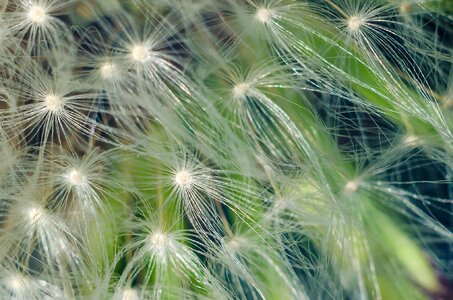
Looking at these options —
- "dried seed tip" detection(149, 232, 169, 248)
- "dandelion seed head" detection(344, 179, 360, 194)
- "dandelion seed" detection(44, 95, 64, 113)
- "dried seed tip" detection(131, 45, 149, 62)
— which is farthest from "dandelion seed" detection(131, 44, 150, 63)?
"dandelion seed head" detection(344, 179, 360, 194)

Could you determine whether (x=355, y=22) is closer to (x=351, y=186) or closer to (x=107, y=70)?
(x=351, y=186)

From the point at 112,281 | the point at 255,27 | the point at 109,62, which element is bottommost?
the point at 112,281

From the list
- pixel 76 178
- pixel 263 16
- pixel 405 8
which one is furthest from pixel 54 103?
pixel 405 8

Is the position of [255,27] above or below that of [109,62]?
above

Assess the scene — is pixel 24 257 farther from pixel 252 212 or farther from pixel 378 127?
pixel 378 127

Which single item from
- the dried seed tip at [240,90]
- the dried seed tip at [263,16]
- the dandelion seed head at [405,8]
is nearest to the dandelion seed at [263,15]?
the dried seed tip at [263,16]

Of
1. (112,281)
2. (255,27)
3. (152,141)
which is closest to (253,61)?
(255,27)
